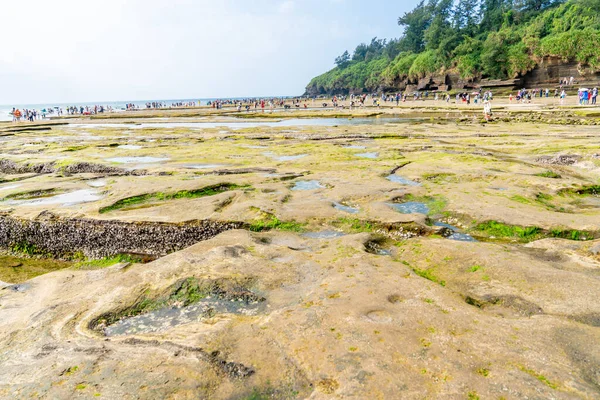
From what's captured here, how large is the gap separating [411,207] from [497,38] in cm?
8452

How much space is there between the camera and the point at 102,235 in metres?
11.3

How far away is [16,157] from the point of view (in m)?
23.6

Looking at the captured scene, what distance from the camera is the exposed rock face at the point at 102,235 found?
1100cm

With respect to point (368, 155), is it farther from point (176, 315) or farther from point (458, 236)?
point (176, 315)

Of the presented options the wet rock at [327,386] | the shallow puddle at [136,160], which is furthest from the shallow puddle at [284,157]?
the wet rock at [327,386]

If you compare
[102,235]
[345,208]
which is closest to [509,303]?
[345,208]

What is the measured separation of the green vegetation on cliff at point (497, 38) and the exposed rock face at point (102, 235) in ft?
255

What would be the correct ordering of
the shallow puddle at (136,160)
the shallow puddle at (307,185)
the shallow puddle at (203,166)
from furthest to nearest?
the shallow puddle at (136,160)
the shallow puddle at (203,166)
the shallow puddle at (307,185)

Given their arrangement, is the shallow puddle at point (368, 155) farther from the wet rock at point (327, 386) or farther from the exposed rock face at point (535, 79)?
the exposed rock face at point (535, 79)

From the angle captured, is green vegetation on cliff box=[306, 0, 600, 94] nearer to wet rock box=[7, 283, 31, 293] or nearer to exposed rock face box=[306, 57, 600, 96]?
exposed rock face box=[306, 57, 600, 96]

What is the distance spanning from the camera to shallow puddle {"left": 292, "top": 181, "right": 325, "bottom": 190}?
1454 cm

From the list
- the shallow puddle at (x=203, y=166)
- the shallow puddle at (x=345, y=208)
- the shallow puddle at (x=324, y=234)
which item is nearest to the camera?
the shallow puddle at (x=324, y=234)

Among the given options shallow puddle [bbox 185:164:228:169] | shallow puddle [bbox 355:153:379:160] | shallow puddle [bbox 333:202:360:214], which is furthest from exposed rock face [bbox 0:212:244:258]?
shallow puddle [bbox 355:153:379:160]

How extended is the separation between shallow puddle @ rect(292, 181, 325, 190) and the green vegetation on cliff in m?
71.9
